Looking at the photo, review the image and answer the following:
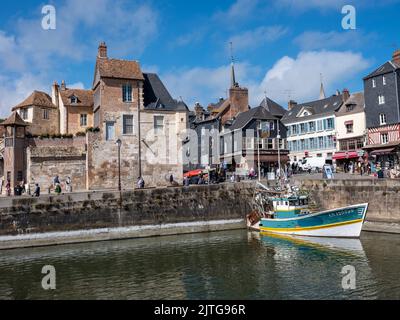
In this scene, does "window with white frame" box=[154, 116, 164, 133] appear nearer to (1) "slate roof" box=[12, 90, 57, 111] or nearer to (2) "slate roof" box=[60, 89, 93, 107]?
(2) "slate roof" box=[60, 89, 93, 107]

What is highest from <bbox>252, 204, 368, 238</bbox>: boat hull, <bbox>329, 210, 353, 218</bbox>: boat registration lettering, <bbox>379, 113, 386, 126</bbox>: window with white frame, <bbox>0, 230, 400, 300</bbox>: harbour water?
<bbox>379, 113, 386, 126</bbox>: window with white frame

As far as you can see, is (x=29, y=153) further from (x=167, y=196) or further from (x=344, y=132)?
(x=344, y=132)

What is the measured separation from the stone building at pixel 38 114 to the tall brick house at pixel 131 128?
594 cm

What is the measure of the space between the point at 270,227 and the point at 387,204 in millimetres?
7720

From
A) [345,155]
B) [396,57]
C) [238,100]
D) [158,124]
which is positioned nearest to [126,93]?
[158,124]

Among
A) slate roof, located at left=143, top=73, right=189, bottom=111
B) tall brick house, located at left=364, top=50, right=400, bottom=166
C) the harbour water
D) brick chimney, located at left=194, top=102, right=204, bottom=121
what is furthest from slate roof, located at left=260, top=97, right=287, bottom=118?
the harbour water

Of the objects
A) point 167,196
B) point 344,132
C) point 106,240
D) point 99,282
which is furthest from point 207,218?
point 344,132

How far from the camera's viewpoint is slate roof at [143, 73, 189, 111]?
34.8 meters

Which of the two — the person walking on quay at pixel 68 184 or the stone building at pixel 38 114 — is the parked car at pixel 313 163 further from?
the stone building at pixel 38 114

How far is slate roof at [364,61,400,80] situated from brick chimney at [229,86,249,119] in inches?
732

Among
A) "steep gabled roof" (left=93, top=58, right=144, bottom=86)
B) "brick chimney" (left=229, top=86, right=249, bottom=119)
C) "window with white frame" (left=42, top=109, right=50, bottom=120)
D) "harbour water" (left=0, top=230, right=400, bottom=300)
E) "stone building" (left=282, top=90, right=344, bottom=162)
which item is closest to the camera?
"harbour water" (left=0, top=230, right=400, bottom=300)

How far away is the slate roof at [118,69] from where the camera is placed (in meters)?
32.7

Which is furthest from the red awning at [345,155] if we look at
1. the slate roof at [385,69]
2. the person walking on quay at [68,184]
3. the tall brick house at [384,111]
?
the person walking on quay at [68,184]

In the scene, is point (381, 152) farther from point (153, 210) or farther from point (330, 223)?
point (153, 210)
